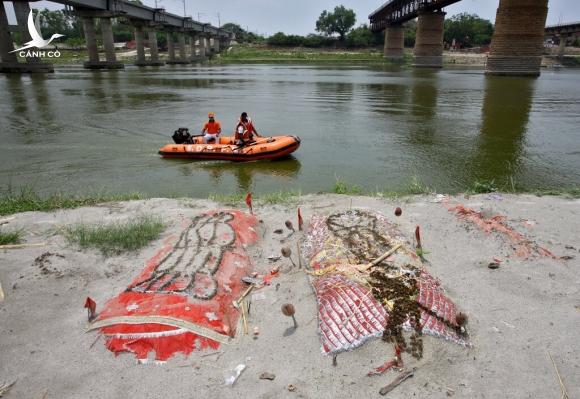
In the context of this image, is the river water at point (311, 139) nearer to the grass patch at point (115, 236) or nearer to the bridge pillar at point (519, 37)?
the grass patch at point (115, 236)

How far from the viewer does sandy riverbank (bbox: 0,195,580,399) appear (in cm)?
338

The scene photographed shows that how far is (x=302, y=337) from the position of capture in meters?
3.93

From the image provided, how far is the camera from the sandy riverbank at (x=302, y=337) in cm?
338

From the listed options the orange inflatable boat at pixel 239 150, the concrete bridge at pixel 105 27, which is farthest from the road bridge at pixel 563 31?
the orange inflatable boat at pixel 239 150

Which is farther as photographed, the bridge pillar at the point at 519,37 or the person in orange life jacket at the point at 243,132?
the bridge pillar at the point at 519,37

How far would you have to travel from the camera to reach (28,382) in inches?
136

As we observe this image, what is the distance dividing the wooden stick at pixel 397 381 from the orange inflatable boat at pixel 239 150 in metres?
9.51

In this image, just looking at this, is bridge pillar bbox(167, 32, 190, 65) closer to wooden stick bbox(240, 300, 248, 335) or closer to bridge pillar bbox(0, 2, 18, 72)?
bridge pillar bbox(0, 2, 18, 72)

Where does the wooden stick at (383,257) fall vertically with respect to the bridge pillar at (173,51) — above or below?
below

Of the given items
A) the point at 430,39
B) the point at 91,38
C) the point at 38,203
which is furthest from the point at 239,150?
the point at 430,39

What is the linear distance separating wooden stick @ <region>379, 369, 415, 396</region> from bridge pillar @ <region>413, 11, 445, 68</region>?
207 ft

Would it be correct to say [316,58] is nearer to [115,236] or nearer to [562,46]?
[562,46]

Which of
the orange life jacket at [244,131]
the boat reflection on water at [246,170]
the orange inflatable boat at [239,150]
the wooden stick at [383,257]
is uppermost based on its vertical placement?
the orange life jacket at [244,131]

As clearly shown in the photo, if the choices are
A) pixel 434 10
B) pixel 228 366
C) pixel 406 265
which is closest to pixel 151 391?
pixel 228 366
